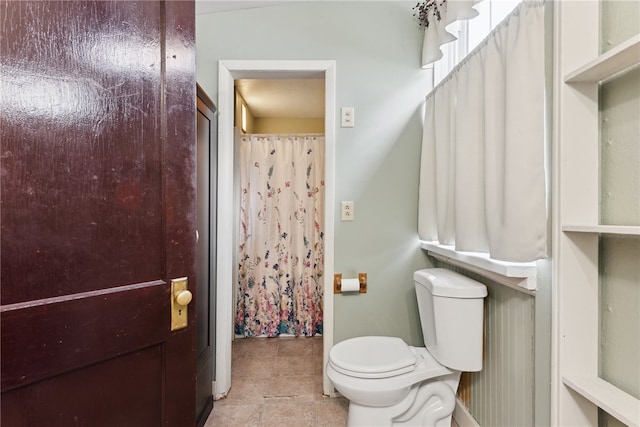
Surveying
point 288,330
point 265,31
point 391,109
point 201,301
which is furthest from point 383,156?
point 288,330

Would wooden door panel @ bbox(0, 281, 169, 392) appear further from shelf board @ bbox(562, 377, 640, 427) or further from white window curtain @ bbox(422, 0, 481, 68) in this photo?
white window curtain @ bbox(422, 0, 481, 68)

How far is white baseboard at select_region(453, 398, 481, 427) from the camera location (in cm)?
150

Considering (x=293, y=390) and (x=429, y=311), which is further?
(x=293, y=390)

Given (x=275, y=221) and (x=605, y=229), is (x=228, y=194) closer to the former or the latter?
(x=275, y=221)

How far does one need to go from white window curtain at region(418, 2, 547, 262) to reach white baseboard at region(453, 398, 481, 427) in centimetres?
87

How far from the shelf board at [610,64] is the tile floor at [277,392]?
5.57 ft

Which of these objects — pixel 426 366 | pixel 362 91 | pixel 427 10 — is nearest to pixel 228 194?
pixel 362 91

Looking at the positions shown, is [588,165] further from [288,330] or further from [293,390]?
[288,330]

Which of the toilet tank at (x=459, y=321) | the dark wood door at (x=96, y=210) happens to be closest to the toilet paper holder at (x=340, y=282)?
the toilet tank at (x=459, y=321)

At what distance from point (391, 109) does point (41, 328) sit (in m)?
1.86

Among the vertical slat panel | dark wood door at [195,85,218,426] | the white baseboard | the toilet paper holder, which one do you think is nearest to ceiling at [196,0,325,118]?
dark wood door at [195,85,218,426]

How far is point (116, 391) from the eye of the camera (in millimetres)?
803

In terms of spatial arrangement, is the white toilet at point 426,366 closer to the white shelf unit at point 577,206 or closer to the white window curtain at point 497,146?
the white window curtain at point 497,146

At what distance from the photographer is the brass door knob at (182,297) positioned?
885 mm
